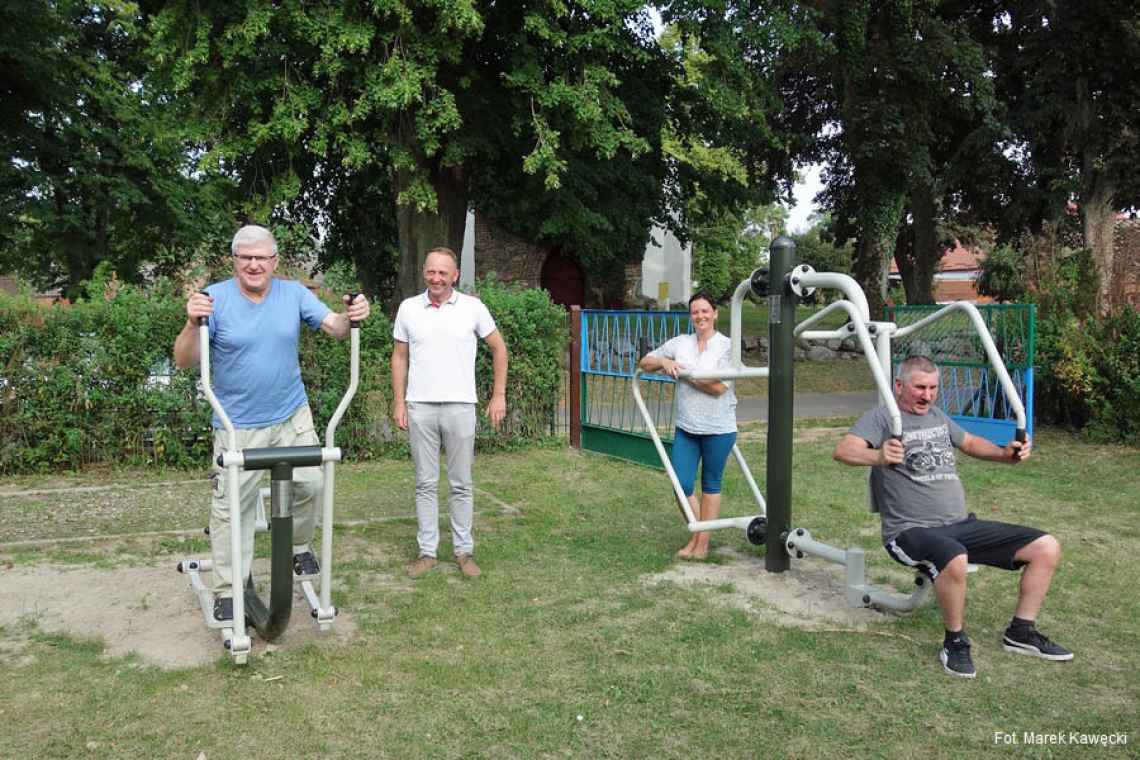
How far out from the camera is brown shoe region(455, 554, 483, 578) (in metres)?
5.42

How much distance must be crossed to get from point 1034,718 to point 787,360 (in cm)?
226

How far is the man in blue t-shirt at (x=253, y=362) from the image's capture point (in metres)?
4.20

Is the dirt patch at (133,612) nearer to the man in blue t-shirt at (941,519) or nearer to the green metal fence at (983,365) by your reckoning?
the man in blue t-shirt at (941,519)

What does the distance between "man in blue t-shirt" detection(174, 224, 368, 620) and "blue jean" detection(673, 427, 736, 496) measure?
7.27 feet

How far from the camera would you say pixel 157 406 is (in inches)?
337

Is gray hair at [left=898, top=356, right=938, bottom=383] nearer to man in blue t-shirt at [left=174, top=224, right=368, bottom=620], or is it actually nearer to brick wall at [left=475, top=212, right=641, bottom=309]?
man in blue t-shirt at [left=174, top=224, right=368, bottom=620]

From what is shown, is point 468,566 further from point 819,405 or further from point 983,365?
point 819,405

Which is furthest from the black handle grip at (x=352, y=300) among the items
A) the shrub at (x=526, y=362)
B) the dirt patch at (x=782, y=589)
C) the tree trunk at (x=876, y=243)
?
the tree trunk at (x=876, y=243)

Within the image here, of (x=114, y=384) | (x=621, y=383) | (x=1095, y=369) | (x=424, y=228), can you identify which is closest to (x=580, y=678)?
(x=621, y=383)

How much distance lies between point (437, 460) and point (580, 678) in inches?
71.4

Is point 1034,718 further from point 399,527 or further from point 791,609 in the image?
point 399,527

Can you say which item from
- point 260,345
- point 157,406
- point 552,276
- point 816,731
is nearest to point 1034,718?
point 816,731

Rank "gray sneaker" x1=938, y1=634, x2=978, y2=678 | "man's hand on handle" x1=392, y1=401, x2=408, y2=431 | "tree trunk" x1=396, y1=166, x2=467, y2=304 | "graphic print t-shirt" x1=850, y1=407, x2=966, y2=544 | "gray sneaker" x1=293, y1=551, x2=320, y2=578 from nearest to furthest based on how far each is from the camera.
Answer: "gray sneaker" x1=938, y1=634, x2=978, y2=678, "graphic print t-shirt" x1=850, y1=407, x2=966, y2=544, "gray sneaker" x1=293, y1=551, x2=320, y2=578, "man's hand on handle" x1=392, y1=401, x2=408, y2=431, "tree trunk" x1=396, y1=166, x2=467, y2=304

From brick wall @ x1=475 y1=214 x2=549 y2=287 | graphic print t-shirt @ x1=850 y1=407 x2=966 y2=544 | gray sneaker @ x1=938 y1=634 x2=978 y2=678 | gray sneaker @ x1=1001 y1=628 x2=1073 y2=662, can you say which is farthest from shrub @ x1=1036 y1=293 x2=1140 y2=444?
brick wall @ x1=475 y1=214 x2=549 y2=287
